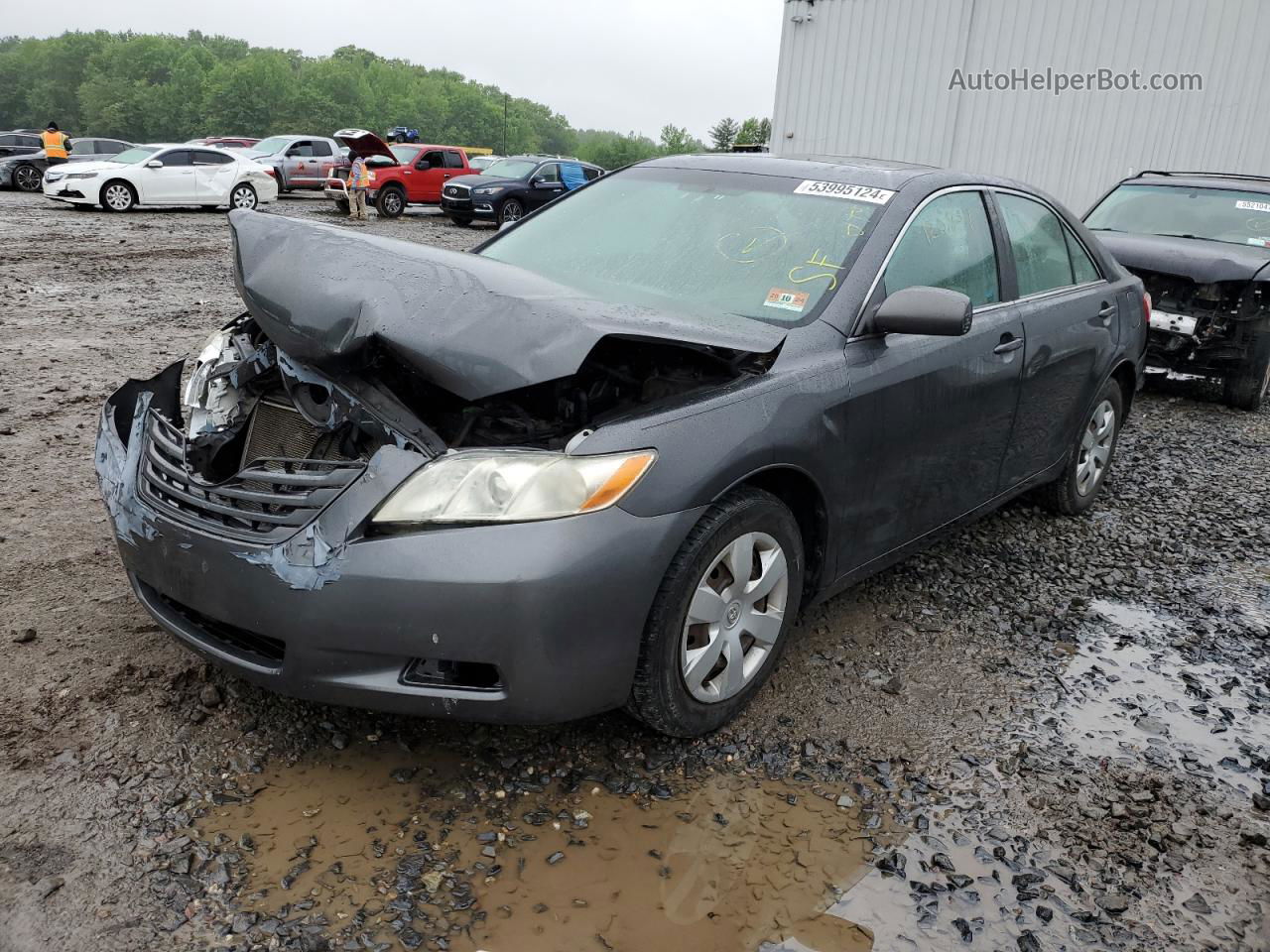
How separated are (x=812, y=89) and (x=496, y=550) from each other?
47.6 feet

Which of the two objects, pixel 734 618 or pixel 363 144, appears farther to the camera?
pixel 363 144

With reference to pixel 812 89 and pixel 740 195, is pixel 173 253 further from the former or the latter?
pixel 740 195

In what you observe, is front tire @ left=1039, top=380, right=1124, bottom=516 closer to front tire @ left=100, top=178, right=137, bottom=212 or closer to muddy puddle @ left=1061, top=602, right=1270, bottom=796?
muddy puddle @ left=1061, top=602, right=1270, bottom=796

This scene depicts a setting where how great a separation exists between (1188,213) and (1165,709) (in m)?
6.48

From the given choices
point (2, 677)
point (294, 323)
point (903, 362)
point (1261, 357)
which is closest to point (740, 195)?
point (903, 362)

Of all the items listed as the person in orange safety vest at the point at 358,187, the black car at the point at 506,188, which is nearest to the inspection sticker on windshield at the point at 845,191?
the black car at the point at 506,188

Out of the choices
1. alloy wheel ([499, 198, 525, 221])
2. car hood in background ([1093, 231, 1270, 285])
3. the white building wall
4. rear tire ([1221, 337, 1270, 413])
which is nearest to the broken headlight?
car hood in background ([1093, 231, 1270, 285])

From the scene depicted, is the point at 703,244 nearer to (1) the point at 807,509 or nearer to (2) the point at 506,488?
(1) the point at 807,509

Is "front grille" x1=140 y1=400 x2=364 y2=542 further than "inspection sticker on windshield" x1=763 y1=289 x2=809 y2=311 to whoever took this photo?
No

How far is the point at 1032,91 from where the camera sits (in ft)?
43.8

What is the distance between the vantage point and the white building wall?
12.1m

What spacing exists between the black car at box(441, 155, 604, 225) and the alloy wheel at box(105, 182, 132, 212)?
232 inches

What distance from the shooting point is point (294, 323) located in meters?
2.51

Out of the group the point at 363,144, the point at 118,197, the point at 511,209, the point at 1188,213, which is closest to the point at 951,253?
the point at 1188,213
